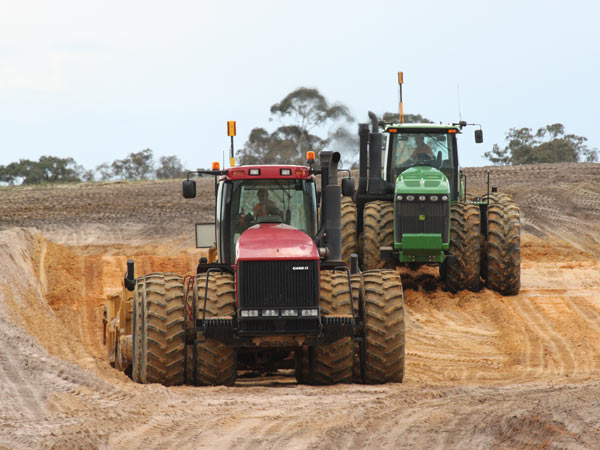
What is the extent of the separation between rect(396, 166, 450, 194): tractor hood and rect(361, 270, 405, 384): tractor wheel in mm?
7042

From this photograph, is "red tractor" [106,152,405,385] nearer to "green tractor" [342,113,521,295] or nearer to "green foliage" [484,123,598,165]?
"green tractor" [342,113,521,295]

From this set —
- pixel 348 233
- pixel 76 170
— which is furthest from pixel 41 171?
pixel 348 233

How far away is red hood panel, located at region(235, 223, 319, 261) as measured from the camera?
9.41 meters

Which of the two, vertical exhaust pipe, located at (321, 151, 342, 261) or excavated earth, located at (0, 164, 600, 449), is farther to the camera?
vertical exhaust pipe, located at (321, 151, 342, 261)

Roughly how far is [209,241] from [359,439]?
18.3 ft

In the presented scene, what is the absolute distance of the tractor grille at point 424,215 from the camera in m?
16.9

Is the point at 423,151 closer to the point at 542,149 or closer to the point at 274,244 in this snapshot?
the point at 274,244

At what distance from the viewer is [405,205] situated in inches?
669

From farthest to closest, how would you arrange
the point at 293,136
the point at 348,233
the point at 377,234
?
the point at 293,136, the point at 348,233, the point at 377,234

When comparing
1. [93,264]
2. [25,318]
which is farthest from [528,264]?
[25,318]

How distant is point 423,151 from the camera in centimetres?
1798

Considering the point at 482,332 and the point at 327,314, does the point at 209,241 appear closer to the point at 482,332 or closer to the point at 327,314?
the point at 327,314

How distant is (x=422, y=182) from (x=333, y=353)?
7.77 meters

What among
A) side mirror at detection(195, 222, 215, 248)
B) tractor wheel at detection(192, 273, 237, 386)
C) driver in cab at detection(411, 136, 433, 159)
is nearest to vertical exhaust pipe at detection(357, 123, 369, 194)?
driver in cab at detection(411, 136, 433, 159)
